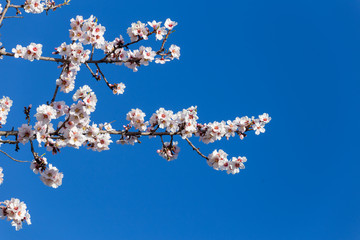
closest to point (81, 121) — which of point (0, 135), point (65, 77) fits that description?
point (65, 77)

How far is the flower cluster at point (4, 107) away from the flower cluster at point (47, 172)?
2.05 meters

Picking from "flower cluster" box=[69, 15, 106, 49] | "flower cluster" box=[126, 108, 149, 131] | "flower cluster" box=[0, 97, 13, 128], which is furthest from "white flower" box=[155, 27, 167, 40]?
"flower cluster" box=[0, 97, 13, 128]

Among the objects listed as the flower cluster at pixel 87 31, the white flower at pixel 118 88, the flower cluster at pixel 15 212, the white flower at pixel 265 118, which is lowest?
the flower cluster at pixel 15 212

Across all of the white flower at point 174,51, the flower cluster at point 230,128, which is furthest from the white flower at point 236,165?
the white flower at point 174,51

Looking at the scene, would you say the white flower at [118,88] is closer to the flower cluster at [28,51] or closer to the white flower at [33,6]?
the flower cluster at [28,51]


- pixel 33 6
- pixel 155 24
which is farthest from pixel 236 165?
pixel 33 6

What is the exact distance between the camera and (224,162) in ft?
22.0

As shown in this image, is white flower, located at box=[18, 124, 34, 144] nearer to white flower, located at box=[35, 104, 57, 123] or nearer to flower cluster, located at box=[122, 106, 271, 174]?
white flower, located at box=[35, 104, 57, 123]

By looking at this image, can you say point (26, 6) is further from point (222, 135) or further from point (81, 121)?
point (222, 135)

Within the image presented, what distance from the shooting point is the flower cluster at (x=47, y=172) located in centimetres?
554

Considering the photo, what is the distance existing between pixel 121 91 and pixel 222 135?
7.16ft

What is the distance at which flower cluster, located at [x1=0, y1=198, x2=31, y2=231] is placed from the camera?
6414mm

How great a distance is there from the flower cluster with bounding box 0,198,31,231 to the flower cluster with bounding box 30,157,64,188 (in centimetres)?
118

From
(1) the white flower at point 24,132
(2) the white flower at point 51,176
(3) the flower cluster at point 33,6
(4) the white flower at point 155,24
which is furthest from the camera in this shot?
(3) the flower cluster at point 33,6
